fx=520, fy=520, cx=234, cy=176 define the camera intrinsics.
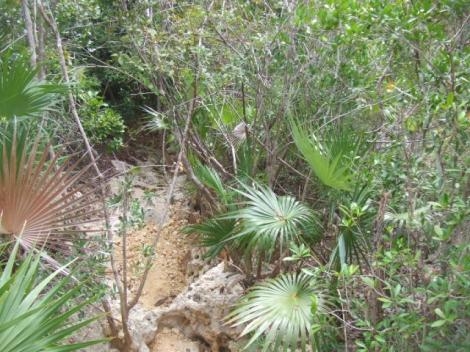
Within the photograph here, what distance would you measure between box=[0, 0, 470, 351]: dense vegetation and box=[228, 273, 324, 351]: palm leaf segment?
0.01 metres

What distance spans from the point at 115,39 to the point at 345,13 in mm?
2450

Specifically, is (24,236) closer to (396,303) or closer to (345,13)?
(396,303)

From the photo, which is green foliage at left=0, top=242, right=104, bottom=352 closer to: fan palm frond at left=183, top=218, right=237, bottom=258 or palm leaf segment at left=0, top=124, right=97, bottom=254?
palm leaf segment at left=0, top=124, right=97, bottom=254

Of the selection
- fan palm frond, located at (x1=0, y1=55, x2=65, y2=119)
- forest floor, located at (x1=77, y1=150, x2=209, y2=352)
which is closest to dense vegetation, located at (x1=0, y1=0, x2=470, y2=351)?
fan palm frond, located at (x1=0, y1=55, x2=65, y2=119)

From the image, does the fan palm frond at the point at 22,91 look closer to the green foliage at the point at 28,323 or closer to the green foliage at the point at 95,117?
the green foliage at the point at 95,117

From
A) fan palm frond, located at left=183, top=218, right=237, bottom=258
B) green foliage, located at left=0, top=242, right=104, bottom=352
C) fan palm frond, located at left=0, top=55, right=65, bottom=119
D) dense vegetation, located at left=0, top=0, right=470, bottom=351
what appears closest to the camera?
green foliage, located at left=0, top=242, right=104, bottom=352

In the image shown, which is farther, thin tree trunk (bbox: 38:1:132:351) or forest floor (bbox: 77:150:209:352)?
forest floor (bbox: 77:150:209:352)

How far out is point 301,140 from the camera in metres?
3.22

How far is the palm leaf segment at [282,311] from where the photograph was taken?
2572mm

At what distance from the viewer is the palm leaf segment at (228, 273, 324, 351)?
2.57 meters

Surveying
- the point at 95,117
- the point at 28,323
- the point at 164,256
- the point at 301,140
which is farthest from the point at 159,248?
the point at 28,323

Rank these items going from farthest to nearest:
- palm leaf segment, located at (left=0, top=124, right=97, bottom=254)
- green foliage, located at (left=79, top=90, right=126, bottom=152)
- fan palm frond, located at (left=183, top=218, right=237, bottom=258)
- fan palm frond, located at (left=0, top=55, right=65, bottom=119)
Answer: green foliage, located at (left=79, top=90, right=126, bottom=152)
fan palm frond, located at (left=183, top=218, right=237, bottom=258)
fan palm frond, located at (left=0, top=55, right=65, bottom=119)
palm leaf segment, located at (left=0, top=124, right=97, bottom=254)

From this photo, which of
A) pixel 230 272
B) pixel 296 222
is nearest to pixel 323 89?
pixel 296 222

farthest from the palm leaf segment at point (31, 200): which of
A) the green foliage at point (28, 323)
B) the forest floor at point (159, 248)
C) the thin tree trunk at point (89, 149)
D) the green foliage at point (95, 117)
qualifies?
the green foliage at point (95, 117)
